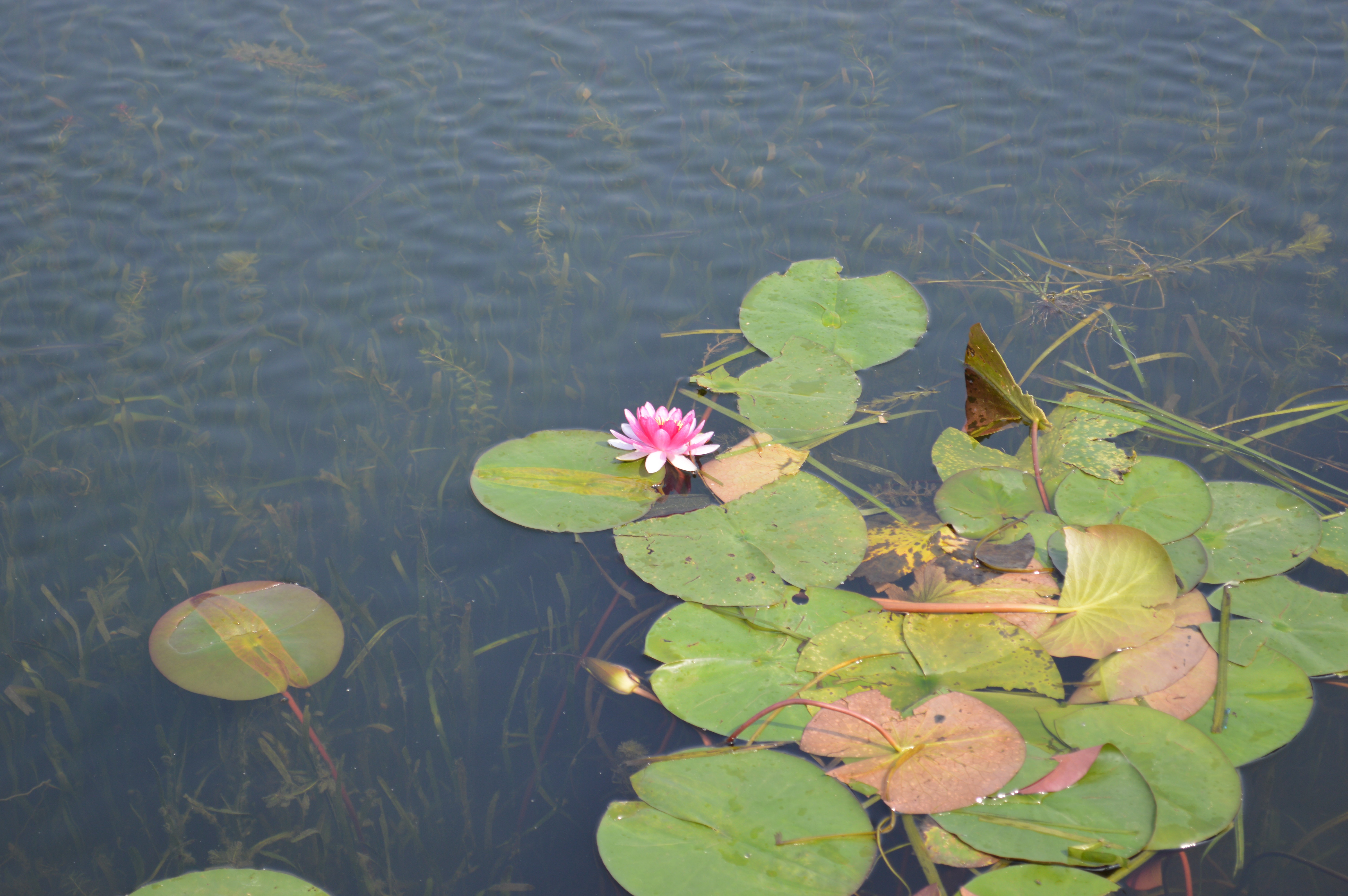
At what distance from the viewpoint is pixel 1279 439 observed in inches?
90.6

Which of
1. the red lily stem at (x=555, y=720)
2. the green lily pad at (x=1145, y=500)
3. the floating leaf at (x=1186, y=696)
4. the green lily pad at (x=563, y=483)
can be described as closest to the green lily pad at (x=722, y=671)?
the red lily stem at (x=555, y=720)

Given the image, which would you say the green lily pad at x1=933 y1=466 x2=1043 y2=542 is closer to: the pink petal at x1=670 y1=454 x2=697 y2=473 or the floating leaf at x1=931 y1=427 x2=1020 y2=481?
the floating leaf at x1=931 y1=427 x2=1020 y2=481

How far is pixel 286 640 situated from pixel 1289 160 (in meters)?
3.56

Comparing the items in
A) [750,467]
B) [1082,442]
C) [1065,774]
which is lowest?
[1065,774]

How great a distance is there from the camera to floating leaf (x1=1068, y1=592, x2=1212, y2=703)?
1.72 meters

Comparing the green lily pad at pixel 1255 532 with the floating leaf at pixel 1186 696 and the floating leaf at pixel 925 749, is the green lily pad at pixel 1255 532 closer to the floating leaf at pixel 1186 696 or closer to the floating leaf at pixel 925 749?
the floating leaf at pixel 1186 696

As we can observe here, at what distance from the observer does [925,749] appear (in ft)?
5.28

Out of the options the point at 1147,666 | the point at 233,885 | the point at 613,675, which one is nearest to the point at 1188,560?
the point at 1147,666

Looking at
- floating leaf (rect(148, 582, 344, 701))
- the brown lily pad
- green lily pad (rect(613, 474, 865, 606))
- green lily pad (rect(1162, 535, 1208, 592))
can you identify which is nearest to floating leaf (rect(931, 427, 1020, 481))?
green lily pad (rect(613, 474, 865, 606))

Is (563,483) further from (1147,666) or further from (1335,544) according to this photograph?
(1335,544)

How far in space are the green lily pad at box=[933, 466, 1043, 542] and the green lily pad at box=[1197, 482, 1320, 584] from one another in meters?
0.37

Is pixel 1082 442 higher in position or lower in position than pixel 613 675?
higher

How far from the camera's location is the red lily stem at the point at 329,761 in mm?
1690

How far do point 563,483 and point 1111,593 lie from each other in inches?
49.3
